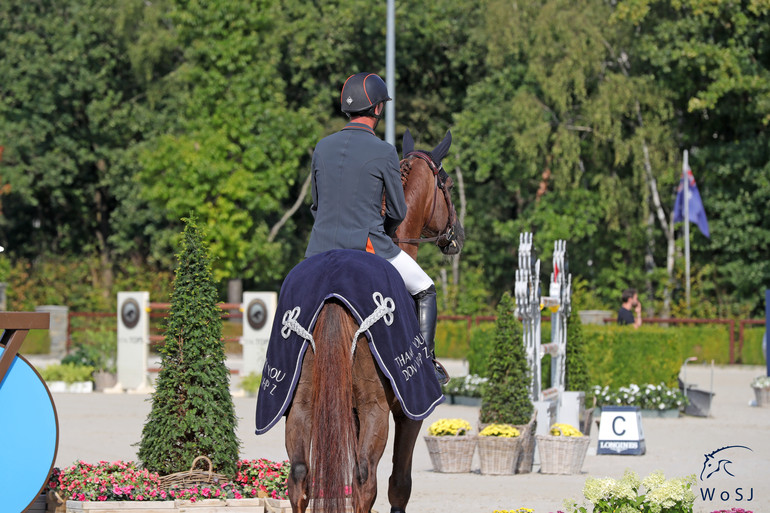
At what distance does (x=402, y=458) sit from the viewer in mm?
6133

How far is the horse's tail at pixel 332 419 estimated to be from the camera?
194 inches

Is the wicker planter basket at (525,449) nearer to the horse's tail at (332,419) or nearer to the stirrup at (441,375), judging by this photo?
the stirrup at (441,375)

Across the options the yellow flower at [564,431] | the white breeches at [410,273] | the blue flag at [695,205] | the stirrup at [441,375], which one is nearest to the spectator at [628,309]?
the yellow flower at [564,431]

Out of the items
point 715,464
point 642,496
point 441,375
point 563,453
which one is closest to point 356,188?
point 441,375

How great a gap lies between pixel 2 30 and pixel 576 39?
2181cm

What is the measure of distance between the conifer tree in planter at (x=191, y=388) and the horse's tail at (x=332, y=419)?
2.98 metres

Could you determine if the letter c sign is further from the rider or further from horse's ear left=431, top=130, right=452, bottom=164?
the rider

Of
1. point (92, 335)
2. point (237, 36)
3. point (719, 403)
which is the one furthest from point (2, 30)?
point (719, 403)

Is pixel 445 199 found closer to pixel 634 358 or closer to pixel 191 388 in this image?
pixel 191 388

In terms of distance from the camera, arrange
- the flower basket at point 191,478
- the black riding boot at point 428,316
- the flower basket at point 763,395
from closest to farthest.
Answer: the black riding boot at point 428,316 → the flower basket at point 191,478 → the flower basket at point 763,395

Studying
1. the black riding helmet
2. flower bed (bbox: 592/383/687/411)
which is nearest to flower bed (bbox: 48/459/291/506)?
the black riding helmet

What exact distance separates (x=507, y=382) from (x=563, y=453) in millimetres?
1083

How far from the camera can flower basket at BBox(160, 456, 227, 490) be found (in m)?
7.58

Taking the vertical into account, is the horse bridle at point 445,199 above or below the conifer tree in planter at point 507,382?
above
